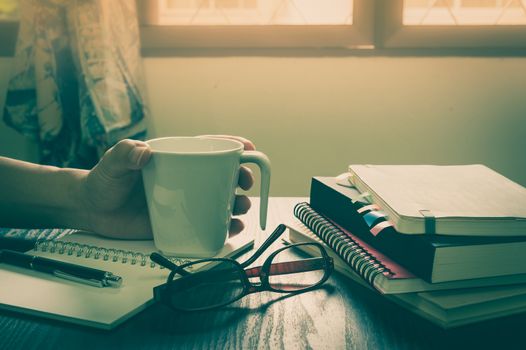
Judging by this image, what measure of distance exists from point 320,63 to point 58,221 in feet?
3.28

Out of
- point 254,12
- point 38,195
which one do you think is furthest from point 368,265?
point 254,12

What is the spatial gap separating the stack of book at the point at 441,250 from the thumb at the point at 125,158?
22 cm

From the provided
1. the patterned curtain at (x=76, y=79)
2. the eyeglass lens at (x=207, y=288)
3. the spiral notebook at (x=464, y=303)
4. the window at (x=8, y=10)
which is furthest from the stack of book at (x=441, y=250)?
the window at (x=8, y=10)

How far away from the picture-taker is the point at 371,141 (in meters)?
1.52

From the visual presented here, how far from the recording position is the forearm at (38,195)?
0.65 m

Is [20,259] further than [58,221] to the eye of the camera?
No

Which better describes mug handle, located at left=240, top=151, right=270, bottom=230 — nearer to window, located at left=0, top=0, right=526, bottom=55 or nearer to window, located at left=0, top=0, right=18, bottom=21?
window, located at left=0, top=0, right=526, bottom=55

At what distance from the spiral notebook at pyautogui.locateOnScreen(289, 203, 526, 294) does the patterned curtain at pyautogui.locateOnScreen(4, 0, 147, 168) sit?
0.84 meters

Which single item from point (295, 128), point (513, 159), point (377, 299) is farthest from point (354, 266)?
point (513, 159)

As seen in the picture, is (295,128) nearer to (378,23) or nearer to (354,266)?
(378,23)

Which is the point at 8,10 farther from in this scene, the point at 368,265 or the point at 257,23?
the point at 368,265

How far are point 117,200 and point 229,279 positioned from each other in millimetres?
210

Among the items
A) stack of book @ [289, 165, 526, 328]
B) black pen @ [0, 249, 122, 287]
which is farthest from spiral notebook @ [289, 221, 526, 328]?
black pen @ [0, 249, 122, 287]

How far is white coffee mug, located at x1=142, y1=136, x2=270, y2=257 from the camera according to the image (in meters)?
0.50
